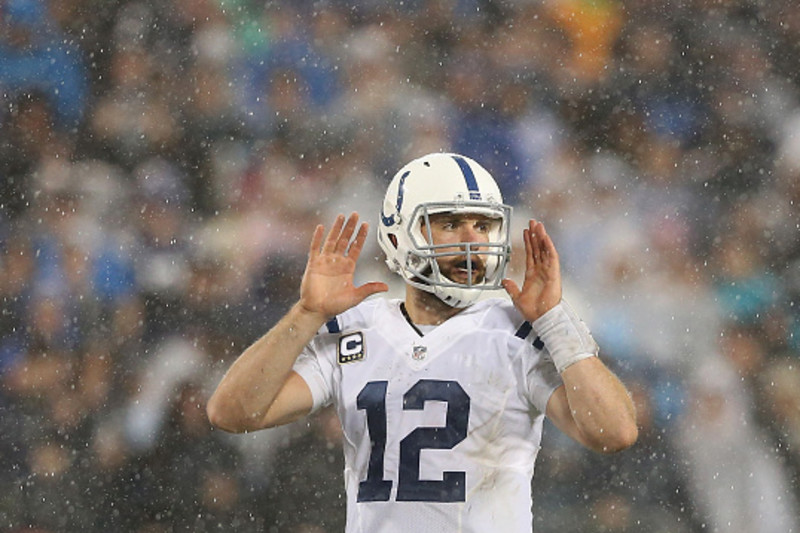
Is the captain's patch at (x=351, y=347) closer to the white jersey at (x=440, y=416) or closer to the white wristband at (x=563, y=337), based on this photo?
the white jersey at (x=440, y=416)

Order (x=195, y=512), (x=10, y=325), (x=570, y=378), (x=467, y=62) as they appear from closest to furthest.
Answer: (x=570, y=378)
(x=195, y=512)
(x=10, y=325)
(x=467, y=62)

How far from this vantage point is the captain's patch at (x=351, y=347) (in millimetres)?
1819

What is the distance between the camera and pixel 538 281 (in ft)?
5.68

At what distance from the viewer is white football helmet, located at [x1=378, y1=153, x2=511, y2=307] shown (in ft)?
5.89

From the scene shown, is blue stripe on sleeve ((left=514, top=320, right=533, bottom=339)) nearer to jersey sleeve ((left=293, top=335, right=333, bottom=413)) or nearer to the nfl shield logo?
the nfl shield logo

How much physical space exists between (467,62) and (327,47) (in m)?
0.48

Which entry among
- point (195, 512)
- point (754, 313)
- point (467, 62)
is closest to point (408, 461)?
point (195, 512)

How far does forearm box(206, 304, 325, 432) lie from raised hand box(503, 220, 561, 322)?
30 cm

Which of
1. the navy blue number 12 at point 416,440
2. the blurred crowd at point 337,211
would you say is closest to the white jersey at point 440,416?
the navy blue number 12 at point 416,440

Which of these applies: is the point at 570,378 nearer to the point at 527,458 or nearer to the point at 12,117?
the point at 527,458

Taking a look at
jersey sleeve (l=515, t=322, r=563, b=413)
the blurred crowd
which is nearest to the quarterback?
jersey sleeve (l=515, t=322, r=563, b=413)

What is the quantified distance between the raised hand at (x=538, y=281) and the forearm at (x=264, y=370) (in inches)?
11.8

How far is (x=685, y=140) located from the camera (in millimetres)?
3662

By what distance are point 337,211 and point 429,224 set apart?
5.86 ft
